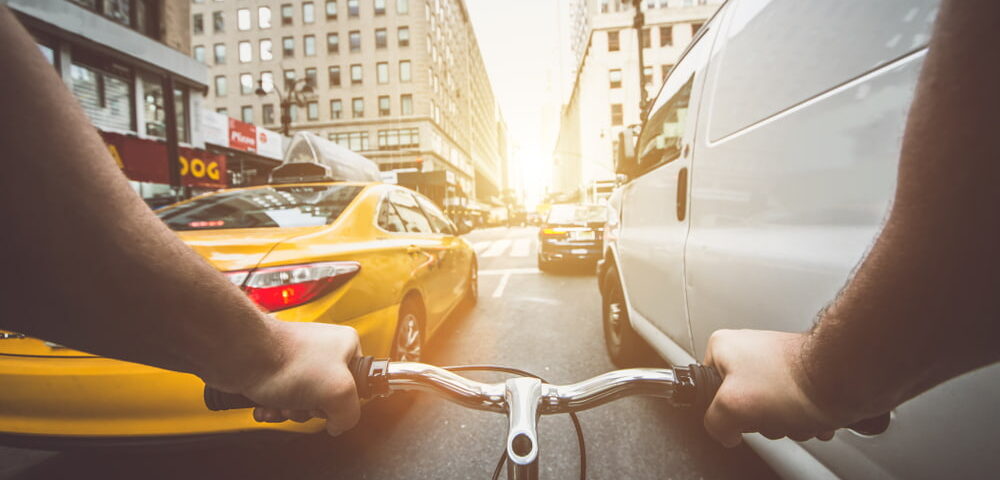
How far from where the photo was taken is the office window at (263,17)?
3969 cm

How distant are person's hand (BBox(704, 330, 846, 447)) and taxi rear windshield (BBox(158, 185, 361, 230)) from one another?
2.37 metres

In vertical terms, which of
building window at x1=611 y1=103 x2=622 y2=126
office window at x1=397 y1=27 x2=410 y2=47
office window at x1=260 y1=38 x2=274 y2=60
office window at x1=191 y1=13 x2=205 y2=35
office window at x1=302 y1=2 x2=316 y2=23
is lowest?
building window at x1=611 y1=103 x2=622 y2=126

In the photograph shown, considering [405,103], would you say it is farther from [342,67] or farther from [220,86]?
[220,86]

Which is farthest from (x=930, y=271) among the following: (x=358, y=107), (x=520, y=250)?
(x=358, y=107)

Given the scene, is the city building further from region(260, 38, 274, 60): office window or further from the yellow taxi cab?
region(260, 38, 274, 60): office window

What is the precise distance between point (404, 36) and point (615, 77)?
74.0ft

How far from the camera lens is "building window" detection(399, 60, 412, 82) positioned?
41.9 m

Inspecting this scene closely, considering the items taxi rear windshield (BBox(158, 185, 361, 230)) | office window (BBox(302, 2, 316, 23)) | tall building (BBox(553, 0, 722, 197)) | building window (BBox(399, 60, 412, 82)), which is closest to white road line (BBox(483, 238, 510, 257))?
taxi rear windshield (BBox(158, 185, 361, 230))

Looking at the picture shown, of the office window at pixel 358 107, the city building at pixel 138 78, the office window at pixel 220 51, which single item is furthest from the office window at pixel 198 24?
the city building at pixel 138 78

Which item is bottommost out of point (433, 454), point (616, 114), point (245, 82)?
point (433, 454)

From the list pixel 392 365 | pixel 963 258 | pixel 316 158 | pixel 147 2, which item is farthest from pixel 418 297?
pixel 147 2

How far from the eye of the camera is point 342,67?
4206 cm

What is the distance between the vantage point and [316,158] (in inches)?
380

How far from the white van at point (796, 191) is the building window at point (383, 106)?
44100mm
